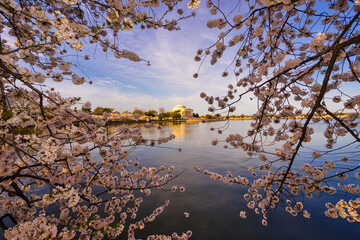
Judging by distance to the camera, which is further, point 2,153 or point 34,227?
point 2,153

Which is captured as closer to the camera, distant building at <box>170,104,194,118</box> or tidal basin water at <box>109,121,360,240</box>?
tidal basin water at <box>109,121,360,240</box>

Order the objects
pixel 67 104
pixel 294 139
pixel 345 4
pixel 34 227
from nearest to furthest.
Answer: pixel 34 227
pixel 67 104
pixel 294 139
pixel 345 4

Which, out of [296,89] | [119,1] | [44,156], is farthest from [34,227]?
[296,89]

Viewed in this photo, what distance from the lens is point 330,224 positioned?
15.3 ft

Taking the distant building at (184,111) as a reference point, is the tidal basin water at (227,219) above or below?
below

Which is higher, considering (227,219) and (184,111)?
(184,111)

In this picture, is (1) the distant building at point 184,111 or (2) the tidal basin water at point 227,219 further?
(1) the distant building at point 184,111

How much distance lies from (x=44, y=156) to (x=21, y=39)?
3.11 metres

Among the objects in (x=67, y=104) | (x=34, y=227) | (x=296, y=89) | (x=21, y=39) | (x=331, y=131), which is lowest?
(x=34, y=227)

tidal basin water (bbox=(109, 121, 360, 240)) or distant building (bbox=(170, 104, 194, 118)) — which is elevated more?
distant building (bbox=(170, 104, 194, 118))

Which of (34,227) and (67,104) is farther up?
(67,104)

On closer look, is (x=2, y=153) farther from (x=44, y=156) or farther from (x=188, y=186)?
(x=188, y=186)

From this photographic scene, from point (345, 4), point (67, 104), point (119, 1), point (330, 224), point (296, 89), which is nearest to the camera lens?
point (67, 104)

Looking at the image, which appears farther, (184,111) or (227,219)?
(184,111)
